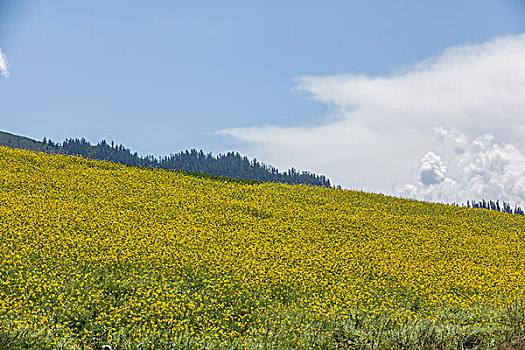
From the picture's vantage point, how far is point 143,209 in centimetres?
1883

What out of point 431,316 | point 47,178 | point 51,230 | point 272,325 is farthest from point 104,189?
point 431,316

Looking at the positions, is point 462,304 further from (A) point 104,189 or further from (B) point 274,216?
(A) point 104,189

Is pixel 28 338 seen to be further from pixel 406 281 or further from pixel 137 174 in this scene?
pixel 137 174

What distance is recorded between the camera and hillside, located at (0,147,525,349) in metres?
9.02

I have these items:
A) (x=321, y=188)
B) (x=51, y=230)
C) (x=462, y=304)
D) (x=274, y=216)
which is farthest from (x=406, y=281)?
(x=321, y=188)

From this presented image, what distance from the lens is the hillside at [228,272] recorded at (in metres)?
9.02

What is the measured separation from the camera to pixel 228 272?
40.1 feet

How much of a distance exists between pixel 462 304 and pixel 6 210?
15631 mm

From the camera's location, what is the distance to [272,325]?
9727mm

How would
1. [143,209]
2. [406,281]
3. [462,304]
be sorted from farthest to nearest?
[143,209]
[406,281]
[462,304]

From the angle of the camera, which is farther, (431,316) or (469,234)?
(469,234)

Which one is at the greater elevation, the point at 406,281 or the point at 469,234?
the point at 469,234

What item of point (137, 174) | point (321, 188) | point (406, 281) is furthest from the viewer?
point (321, 188)

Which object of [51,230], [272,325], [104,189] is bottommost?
[272,325]
